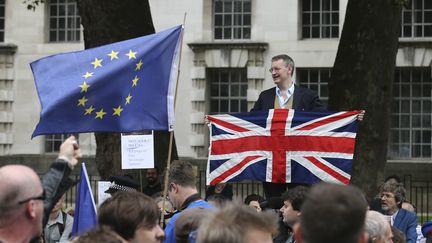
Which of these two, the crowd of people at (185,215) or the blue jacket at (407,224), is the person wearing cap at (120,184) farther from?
the blue jacket at (407,224)

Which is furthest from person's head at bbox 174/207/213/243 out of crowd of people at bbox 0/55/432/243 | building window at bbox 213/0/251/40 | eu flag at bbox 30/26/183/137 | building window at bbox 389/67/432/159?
building window at bbox 213/0/251/40

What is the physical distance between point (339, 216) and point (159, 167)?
482 inches

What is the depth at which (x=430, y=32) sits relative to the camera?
28047mm

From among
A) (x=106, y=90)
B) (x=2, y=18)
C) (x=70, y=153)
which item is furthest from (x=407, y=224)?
(x=2, y=18)

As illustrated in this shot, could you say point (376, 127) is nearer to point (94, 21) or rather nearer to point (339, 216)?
point (94, 21)

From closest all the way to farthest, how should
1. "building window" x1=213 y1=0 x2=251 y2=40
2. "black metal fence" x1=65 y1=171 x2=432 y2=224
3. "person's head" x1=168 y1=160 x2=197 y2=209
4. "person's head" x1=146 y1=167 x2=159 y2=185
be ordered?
"person's head" x1=168 y1=160 x2=197 y2=209 < "person's head" x1=146 y1=167 x2=159 y2=185 < "black metal fence" x1=65 y1=171 x2=432 y2=224 < "building window" x1=213 y1=0 x2=251 y2=40

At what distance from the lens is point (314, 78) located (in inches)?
1128

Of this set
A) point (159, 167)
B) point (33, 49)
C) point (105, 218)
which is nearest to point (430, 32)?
point (33, 49)

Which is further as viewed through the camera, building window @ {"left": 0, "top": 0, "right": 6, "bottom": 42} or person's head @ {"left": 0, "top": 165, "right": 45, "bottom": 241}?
building window @ {"left": 0, "top": 0, "right": 6, "bottom": 42}

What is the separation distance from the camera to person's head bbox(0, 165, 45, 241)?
16.0ft

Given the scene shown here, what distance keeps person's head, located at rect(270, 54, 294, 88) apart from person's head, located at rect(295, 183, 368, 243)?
6250 millimetres

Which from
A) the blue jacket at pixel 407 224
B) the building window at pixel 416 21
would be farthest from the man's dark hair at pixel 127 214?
the building window at pixel 416 21

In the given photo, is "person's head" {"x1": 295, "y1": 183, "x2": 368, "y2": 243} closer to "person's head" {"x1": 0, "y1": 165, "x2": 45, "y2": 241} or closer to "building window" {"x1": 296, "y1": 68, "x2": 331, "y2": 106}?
"person's head" {"x1": 0, "y1": 165, "x2": 45, "y2": 241}

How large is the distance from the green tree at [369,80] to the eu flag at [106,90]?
681 cm
